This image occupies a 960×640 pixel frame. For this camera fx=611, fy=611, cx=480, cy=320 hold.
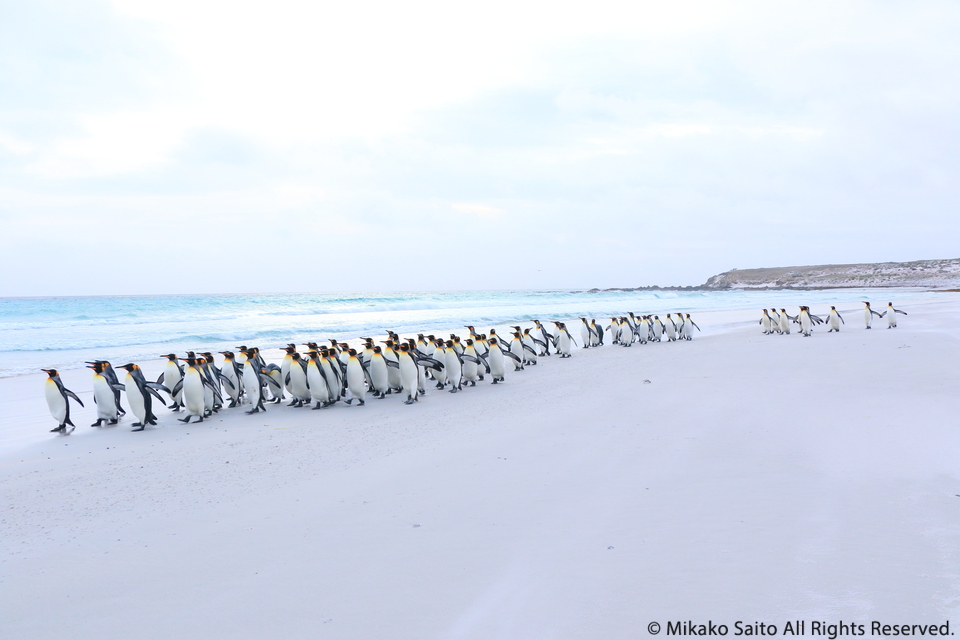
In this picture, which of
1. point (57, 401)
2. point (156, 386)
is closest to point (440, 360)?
point (156, 386)

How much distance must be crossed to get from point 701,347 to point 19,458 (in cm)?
1266

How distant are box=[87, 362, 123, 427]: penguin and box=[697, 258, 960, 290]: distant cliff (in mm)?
67141

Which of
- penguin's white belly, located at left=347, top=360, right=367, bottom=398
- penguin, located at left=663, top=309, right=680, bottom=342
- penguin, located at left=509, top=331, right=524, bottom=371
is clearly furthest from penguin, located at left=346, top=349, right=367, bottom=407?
penguin, located at left=663, top=309, right=680, bottom=342

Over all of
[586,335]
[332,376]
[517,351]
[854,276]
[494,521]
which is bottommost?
[494,521]

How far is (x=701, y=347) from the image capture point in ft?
46.4

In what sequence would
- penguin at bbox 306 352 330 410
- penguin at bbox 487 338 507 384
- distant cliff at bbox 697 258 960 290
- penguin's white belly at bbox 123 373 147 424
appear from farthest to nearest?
1. distant cliff at bbox 697 258 960 290
2. penguin at bbox 487 338 507 384
3. penguin at bbox 306 352 330 410
4. penguin's white belly at bbox 123 373 147 424

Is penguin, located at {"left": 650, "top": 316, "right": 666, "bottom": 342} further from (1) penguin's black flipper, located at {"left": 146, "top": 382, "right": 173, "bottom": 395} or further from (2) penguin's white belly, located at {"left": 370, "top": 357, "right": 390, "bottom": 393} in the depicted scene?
(1) penguin's black flipper, located at {"left": 146, "top": 382, "right": 173, "bottom": 395}

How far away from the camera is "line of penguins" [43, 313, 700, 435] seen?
23.5 ft

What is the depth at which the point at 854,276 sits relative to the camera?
246 ft

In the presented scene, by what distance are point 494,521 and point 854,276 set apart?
Result: 279 feet

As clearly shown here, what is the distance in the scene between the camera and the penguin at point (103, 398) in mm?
7121

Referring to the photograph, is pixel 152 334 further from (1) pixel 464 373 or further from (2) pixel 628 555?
(2) pixel 628 555

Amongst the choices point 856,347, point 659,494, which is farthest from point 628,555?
point 856,347

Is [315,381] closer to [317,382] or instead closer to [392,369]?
[317,382]
